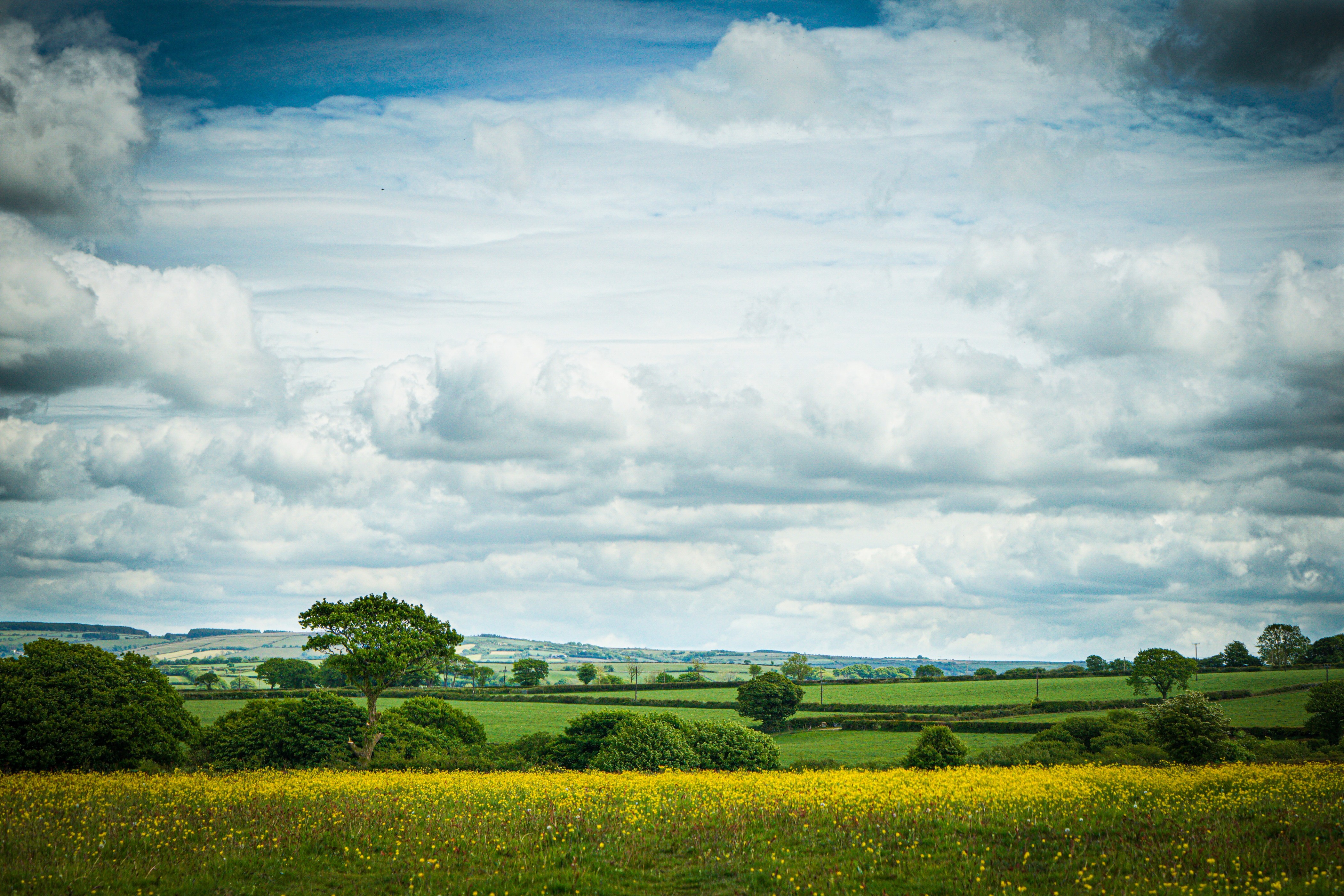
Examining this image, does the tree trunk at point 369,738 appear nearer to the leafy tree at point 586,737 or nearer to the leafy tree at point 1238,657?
the leafy tree at point 586,737

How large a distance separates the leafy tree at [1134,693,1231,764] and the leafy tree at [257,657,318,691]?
437 ft

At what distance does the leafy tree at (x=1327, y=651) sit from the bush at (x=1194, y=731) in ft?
405

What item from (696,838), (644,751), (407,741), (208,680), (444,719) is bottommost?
(208,680)

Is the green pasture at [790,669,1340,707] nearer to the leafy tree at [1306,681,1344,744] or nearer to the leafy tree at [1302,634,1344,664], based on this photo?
the leafy tree at [1302,634,1344,664]

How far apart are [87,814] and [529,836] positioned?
11494 millimetres

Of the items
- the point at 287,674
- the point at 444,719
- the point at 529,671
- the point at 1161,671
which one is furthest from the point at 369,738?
the point at 529,671

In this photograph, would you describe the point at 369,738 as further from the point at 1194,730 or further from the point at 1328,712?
the point at 1328,712

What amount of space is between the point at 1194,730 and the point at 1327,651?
449 ft

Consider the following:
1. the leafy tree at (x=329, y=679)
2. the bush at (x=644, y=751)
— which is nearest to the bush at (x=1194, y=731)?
the bush at (x=644, y=751)

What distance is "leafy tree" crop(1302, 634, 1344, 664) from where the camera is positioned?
445 ft

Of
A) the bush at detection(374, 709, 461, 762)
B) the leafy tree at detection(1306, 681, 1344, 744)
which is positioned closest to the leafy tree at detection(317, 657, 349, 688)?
the bush at detection(374, 709, 461, 762)

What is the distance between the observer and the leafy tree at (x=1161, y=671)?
99562mm

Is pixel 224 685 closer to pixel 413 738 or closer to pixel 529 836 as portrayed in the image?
pixel 413 738

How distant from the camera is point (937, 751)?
4375cm
